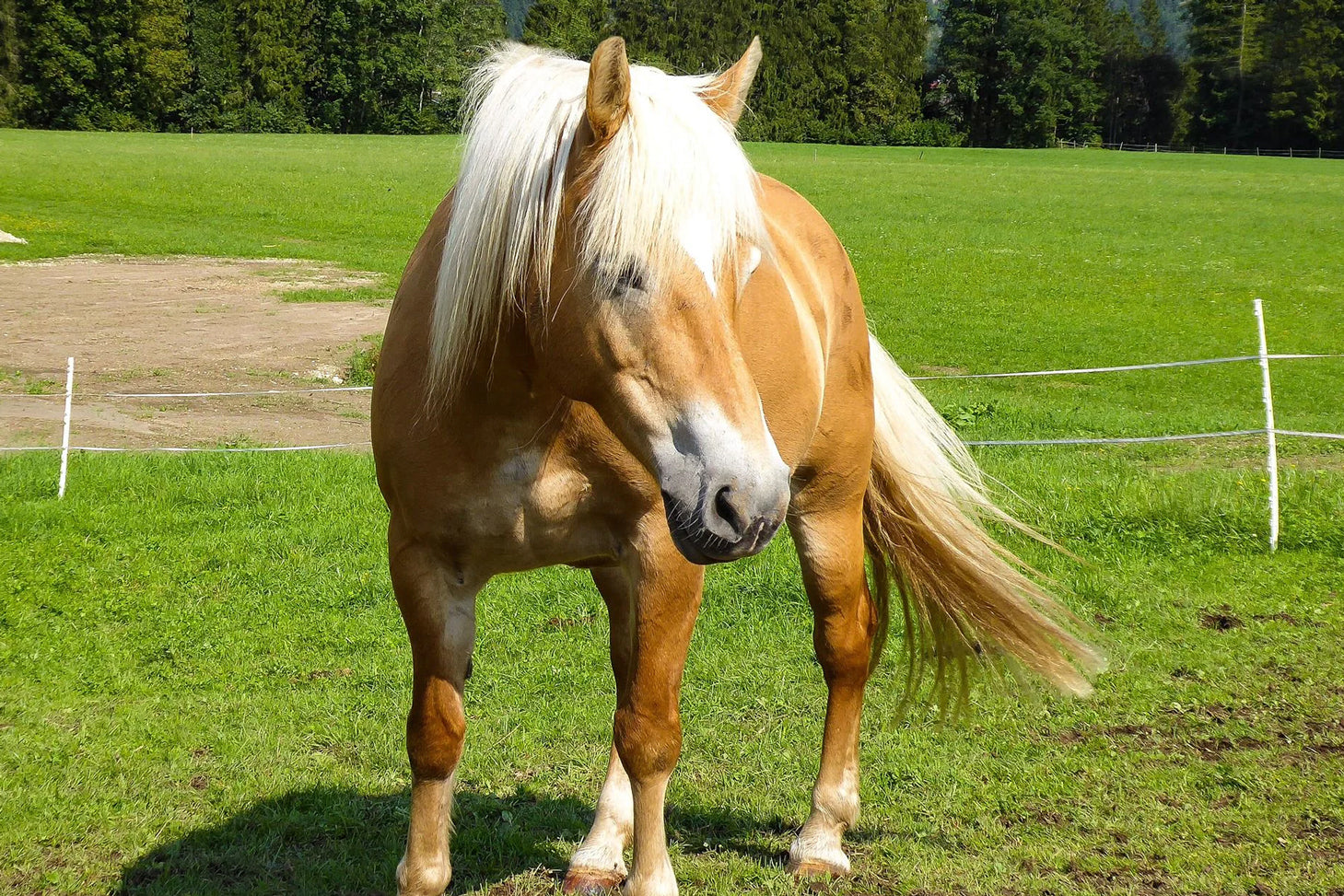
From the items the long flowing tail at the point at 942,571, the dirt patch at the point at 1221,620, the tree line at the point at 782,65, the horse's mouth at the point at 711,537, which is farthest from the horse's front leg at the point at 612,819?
the tree line at the point at 782,65

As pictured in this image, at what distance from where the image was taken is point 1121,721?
4691mm

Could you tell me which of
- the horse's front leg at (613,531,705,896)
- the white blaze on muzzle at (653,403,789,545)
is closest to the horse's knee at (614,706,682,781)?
the horse's front leg at (613,531,705,896)

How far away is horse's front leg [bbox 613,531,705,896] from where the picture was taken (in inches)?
110

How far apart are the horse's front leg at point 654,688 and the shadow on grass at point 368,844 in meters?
0.66

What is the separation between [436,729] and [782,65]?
2330 inches

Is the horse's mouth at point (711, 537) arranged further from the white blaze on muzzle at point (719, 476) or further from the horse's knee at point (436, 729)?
the horse's knee at point (436, 729)

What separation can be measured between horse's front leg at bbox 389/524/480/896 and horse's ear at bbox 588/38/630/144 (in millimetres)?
1123

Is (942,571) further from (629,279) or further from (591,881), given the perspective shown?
(629,279)

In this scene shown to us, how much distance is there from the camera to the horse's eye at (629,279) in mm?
2225

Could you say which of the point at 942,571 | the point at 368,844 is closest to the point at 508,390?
the point at 368,844

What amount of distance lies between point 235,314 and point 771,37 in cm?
4688

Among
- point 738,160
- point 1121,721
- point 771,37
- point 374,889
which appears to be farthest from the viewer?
point 771,37

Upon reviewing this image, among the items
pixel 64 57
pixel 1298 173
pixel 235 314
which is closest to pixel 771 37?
pixel 1298 173

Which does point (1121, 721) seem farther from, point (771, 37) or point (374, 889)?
point (771, 37)
